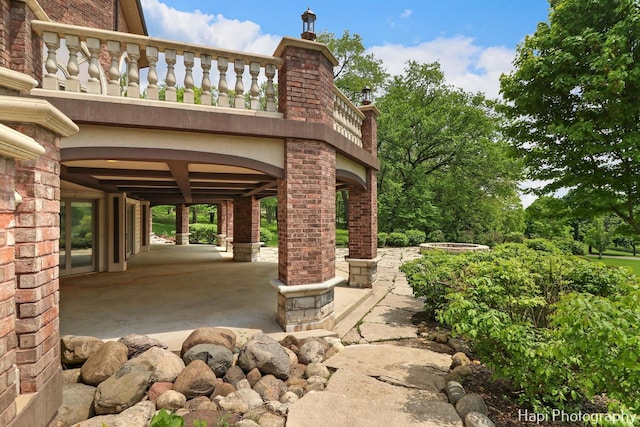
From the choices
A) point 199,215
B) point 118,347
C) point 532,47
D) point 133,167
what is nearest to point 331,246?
point 118,347

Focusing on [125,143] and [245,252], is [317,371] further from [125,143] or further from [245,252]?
[245,252]

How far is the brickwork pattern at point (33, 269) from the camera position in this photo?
8.59 ft

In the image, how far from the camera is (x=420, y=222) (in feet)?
76.8

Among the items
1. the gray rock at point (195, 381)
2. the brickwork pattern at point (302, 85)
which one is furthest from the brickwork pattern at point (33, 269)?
the brickwork pattern at point (302, 85)

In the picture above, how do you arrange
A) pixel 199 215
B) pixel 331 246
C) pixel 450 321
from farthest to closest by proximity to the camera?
pixel 199 215
pixel 331 246
pixel 450 321

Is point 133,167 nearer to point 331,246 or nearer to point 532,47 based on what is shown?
point 331,246

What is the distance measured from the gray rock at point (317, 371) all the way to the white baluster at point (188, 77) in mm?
4475

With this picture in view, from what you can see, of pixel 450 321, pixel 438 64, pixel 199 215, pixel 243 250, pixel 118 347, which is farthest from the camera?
pixel 199 215

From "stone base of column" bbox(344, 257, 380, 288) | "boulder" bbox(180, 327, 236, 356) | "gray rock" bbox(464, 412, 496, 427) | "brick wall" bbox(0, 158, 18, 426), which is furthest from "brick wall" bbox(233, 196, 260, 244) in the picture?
"gray rock" bbox(464, 412, 496, 427)

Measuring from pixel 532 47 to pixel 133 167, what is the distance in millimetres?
11433

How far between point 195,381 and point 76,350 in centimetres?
173

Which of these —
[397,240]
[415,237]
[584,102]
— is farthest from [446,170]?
[584,102]

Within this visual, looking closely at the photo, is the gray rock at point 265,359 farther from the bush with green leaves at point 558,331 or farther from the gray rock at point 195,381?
the bush with green leaves at point 558,331

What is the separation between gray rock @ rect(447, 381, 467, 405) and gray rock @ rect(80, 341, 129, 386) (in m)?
3.94
